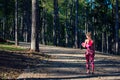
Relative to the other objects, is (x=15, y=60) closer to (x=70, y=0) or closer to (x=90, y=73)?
(x=90, y=73)

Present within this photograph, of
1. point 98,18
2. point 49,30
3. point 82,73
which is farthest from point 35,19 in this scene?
point 49,30

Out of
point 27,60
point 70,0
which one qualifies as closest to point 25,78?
point 27,60

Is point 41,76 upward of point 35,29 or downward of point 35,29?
downward

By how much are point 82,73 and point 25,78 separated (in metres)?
2.78

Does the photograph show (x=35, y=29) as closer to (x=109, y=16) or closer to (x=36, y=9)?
(x=36, y=9)

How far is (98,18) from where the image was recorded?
6231 cm

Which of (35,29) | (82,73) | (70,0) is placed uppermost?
(70,0)

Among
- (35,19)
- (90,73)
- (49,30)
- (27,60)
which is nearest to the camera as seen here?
(90,73)

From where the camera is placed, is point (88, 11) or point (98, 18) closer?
point (98, 18)

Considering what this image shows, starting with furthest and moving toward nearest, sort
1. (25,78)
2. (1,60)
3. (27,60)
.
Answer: (27,60), (1,60), (25,78)

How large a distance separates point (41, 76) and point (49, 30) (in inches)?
3019

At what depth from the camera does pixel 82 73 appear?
15344 mm

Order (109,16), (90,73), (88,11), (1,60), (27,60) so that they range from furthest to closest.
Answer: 1. (88,11)
2. (109,16)
3. (27,60)
4. (1,60)
5. (90,73)

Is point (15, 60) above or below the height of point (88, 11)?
below
